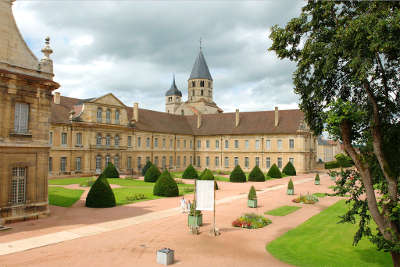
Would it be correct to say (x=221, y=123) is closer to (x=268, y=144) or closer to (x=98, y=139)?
(x=268, y=144)

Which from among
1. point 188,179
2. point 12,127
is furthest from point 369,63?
point 188,179

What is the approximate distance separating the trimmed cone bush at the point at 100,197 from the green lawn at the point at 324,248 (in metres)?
11.0

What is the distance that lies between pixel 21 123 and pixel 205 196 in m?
10.1

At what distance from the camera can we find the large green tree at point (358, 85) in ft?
→ 25.4

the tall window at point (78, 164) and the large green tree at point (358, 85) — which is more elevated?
the large green tree at point (358, 85)

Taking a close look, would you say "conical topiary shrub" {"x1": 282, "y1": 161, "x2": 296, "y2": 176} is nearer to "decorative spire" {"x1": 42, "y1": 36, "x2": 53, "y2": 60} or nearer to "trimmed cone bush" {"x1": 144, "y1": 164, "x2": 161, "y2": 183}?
"trimmed cone bush" {"x1": 144, "y1": 164, "x2": 161, "y2": 183}

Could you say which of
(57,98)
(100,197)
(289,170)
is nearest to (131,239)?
(100,197)

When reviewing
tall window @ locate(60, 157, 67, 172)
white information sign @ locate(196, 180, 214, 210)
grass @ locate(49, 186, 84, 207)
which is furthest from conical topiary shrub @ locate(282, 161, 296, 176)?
white information sign @ locate(196, 180, 214, 210)

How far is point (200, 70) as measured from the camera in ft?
237

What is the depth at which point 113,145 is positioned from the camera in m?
39.3

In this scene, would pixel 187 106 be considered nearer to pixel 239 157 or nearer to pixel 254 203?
pixel 239 157

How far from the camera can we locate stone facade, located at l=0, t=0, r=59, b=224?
14852mm

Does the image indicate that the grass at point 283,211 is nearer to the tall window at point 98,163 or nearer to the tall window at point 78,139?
the tall window at point 98,163

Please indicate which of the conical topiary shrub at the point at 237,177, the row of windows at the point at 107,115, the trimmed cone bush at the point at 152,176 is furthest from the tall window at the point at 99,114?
the conical topiary shrub at the point at 237,177
